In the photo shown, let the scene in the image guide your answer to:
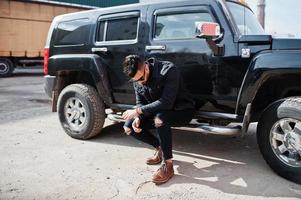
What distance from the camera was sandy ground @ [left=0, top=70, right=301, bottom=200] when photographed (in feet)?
11.5

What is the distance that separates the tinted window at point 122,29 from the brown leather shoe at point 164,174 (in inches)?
70.4

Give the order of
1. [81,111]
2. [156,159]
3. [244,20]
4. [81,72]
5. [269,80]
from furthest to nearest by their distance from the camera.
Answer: [81,72], [81,111], [244,20], [156,159], [269,80]

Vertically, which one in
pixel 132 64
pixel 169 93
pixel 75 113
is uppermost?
pixel 132 64

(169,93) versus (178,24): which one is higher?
(178,24)

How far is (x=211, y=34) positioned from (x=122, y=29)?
1645 millimetres

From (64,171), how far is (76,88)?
152cm

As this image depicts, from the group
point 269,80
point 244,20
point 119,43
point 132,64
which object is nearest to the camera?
point 132,64

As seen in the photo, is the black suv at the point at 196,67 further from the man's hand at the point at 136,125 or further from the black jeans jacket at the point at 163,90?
the man's hand at the point at 136,125

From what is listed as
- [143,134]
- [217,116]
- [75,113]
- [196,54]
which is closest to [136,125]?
[143,134]

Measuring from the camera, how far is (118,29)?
5004 millimetres

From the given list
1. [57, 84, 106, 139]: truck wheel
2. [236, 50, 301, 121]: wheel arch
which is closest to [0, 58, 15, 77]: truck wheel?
[57, 84, 106, 139]: truck wheel

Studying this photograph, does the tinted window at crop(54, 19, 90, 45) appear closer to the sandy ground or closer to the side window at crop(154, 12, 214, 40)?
the side window at crop(154, 12, 214, 40)

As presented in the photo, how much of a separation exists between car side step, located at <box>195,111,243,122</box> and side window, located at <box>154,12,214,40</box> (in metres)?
0.89

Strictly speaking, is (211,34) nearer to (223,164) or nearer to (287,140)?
(287,140)
